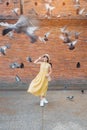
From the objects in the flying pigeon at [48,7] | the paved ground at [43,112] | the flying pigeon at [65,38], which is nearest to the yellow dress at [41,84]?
the paved ground at [43,112]

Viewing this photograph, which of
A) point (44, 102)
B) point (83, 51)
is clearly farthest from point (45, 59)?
point (83, 51)

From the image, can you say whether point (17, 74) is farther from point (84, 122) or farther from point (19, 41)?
point (84, 122)

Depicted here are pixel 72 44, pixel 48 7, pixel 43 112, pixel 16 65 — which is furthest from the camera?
pixel 16 65

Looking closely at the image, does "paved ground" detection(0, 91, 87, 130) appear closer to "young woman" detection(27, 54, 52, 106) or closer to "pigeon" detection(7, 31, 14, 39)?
"young woman" detection(27, 54, 52, 106)

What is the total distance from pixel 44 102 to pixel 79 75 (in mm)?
2049

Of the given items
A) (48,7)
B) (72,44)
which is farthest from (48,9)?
(72,44)

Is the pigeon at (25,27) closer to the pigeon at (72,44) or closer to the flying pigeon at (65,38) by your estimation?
the flying pigeon at (65,38)

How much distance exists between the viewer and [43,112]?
9.45 m

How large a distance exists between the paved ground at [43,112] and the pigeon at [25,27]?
6.30 feet

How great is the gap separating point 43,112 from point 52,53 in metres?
2.63

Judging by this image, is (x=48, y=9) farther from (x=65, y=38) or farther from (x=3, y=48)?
(x=3, y=48)

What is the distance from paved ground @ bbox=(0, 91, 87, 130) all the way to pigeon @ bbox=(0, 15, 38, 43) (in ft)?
6.30

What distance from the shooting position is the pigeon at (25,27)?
1119 cm

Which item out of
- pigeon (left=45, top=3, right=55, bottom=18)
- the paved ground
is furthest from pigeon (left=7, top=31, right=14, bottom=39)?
the paved ground
